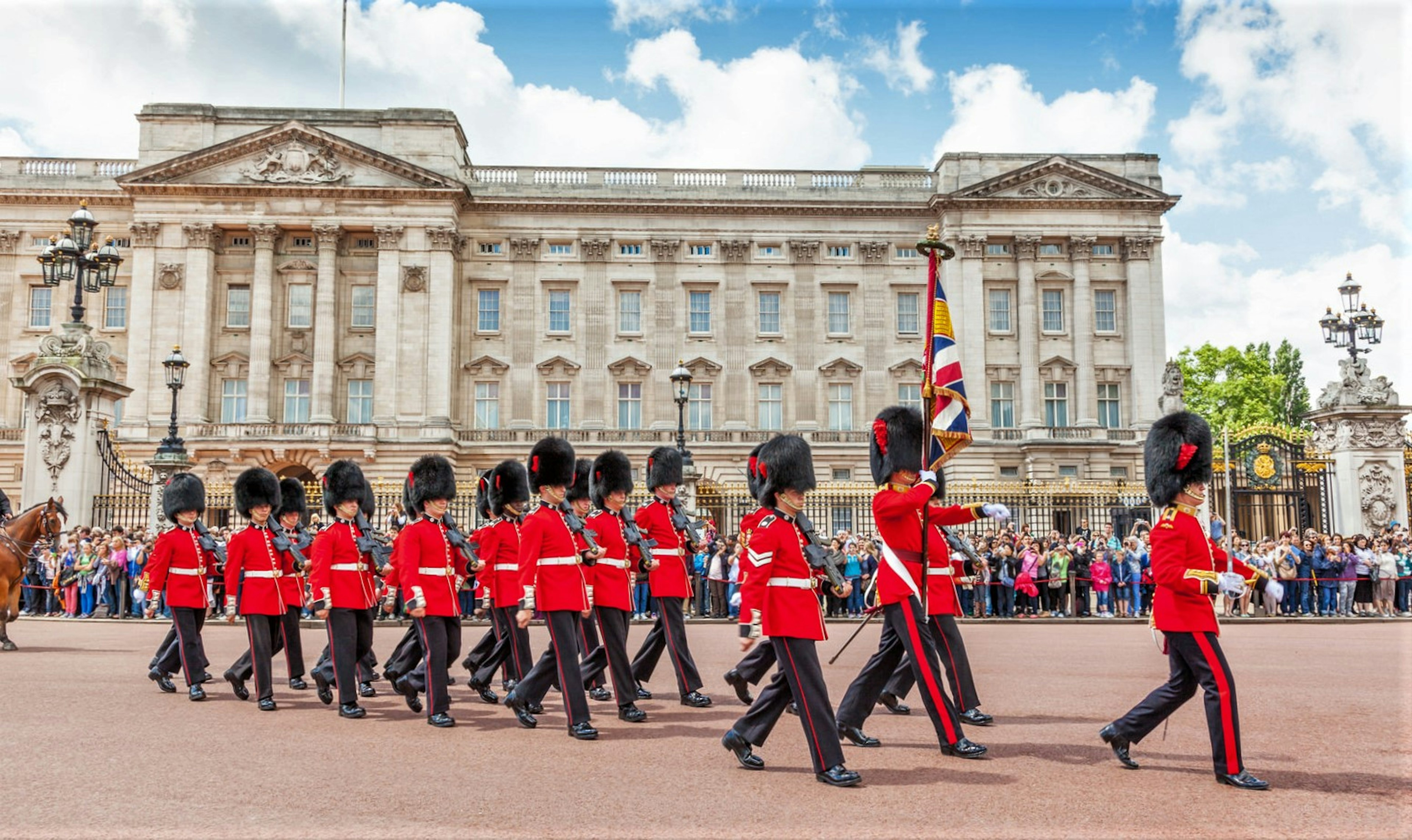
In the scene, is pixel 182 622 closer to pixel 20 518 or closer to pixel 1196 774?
pixel 20 518

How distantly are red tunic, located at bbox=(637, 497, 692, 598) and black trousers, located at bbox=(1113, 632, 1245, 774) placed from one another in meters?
3.84

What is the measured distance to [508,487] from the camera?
945cm

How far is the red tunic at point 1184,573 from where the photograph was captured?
6387 millimetres

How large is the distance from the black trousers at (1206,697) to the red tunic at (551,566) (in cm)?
361

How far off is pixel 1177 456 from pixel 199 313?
4025 centimetres

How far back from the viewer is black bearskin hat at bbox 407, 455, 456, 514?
29.6ft

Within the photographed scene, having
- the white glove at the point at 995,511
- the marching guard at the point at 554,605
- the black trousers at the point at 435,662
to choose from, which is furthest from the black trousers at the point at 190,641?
the white glove at the point at 995,511

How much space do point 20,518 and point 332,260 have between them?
28.4m

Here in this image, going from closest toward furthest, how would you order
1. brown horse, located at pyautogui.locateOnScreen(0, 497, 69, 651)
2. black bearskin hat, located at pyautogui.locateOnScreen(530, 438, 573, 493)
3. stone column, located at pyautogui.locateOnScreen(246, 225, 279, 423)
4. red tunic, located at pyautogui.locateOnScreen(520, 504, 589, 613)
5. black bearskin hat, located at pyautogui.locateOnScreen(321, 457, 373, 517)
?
red tunic, located at pyautogui.locateOnScreen(520, 504, 589, 613), black bearskin hat, located at pyautogui.locateOnScreen(530, 438, 573, 493), black bearskin hat, located at pyautogui.locateOnScreen(321, 457, 373, 517), brown horse, located at pyautogui.locateOnScreen(0, 497, 69, 651), stone column, located at pyautogui.locateOnScreen(246, 225, 279, 423)

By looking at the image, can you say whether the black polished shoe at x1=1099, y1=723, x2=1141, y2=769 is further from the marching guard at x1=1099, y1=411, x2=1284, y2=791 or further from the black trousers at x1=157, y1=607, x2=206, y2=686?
the black trousers at x1=157, y1=607, x2=206, y2=686

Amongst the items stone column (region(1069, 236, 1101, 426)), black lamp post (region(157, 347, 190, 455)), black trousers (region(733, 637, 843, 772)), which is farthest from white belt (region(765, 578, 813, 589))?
stone column (region(1069, 236, 1101, 426))

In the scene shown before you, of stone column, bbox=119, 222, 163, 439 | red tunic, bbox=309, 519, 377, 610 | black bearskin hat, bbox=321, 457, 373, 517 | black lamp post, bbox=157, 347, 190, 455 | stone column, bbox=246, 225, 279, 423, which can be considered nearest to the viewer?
red tunic, bbox=309, 519, 377, 610

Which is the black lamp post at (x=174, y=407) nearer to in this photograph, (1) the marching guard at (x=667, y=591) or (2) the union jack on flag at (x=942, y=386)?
(1) the marching guard at (x=667, y=591)

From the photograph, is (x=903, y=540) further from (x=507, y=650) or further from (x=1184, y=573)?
(x=507, y=650)
